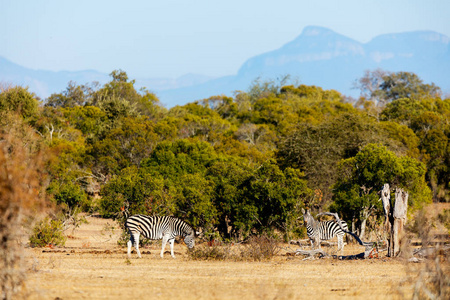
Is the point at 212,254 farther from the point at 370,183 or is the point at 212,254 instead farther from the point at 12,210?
the point at 12,210

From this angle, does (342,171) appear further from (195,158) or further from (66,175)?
(66,175)

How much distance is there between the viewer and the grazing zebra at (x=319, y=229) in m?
21.2

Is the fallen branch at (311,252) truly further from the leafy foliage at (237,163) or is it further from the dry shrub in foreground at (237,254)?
the leafy foliage at (237,163)

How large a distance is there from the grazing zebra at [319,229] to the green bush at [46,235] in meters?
9.31

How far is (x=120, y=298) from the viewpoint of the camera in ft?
38.3

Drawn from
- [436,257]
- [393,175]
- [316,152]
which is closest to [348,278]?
[436,257]

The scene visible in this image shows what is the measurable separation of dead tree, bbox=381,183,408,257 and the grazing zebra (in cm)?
208

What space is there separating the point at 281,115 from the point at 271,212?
42.9 metres

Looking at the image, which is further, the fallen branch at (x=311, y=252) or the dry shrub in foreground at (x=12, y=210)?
the fallen branch at (x=311, y=252)

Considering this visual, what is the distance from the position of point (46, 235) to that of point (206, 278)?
10318 millimetres

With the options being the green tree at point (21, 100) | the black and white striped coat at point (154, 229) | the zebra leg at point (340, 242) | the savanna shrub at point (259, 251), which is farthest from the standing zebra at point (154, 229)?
the green tree at point (21, 100)

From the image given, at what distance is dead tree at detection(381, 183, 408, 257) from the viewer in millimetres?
19891

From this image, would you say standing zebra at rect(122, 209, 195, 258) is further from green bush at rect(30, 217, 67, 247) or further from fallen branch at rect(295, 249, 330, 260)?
green bush at rect(30, 217, 67, 247)

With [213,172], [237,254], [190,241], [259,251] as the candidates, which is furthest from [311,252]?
[213,172]
